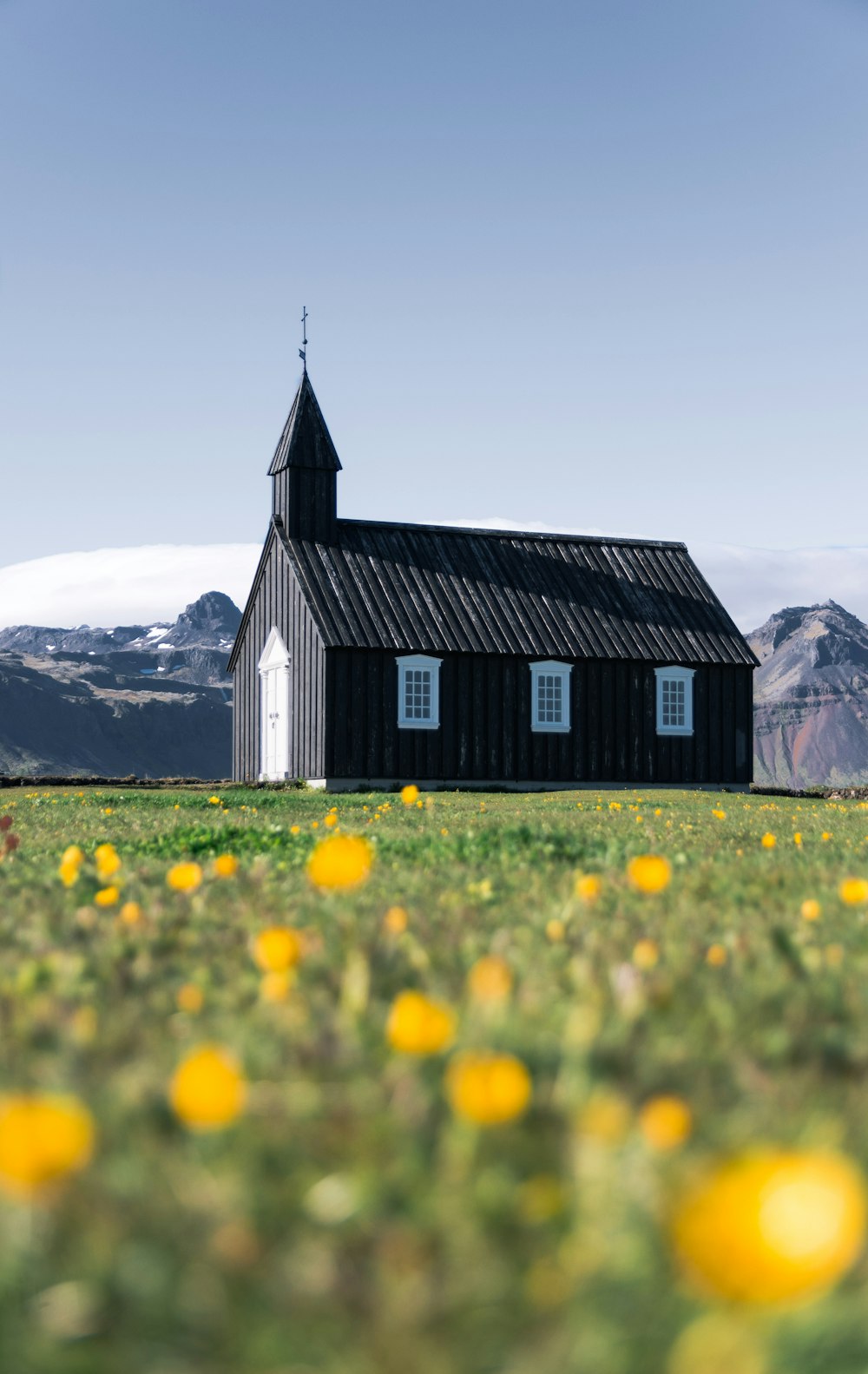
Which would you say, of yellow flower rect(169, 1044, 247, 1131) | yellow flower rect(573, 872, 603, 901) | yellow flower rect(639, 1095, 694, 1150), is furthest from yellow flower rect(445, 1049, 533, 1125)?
yellow flower rect(573, 872, 603, 901)

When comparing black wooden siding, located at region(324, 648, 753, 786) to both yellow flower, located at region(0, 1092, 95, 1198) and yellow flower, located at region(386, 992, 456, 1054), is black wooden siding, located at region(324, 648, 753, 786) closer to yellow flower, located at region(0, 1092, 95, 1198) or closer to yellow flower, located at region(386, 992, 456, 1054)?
yellow flower, located at region(386, 992, 456, 1054)

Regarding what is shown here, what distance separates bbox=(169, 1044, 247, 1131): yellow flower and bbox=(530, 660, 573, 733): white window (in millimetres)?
32288

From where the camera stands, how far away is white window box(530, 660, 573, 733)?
112ft

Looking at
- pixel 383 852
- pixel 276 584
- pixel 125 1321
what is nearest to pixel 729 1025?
pixel 125 1321

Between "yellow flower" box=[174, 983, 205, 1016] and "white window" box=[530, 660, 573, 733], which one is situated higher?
"white window" box=[530, 660, 573, 733]

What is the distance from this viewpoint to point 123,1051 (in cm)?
258

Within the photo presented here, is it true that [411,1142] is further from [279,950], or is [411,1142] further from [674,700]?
[674,700]

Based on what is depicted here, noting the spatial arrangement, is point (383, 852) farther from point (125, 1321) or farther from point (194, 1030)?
point (125, 1321)

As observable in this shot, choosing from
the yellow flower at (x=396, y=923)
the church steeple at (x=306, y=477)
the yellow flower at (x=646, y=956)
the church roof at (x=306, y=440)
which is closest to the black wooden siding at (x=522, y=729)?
the church steeple at (x=306, y=477)

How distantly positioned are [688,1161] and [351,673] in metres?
30.8

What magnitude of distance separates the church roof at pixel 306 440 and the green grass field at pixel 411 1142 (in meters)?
31.8

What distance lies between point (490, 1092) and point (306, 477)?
1352 inches

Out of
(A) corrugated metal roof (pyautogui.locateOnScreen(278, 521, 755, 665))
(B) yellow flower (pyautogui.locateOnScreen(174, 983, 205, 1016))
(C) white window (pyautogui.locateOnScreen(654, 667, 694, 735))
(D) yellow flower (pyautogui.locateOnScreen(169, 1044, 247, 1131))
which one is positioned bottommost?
(B) yellow flower (pyautogui.locateOnScreen(174, 983, 205, 1016))

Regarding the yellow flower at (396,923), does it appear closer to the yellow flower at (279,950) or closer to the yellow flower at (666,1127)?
the yellow flower at (279,950)
